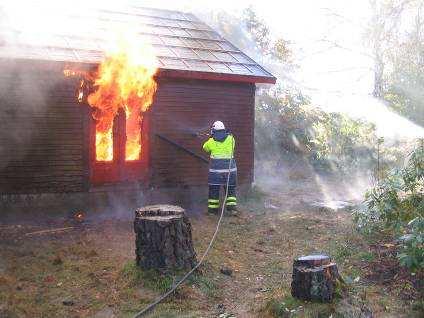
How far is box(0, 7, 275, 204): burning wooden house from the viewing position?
30.4ft

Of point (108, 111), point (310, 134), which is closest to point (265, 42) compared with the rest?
point (310, 134)

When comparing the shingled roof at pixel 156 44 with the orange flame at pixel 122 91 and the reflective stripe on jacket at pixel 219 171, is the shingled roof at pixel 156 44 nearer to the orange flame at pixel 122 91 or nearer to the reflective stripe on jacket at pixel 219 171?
the orange flame at pixel 122 91

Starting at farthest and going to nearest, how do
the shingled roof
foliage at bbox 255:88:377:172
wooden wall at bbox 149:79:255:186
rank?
foliage at bbox 255:88:377:172 → wooden wall at bbox 149:79:255:186 → the shingled roof

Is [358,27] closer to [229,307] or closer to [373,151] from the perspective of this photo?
[373,151]

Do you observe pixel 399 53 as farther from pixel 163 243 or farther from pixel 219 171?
pixel 163 243

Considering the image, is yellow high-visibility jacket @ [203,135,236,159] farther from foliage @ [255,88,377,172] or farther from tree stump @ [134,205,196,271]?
foliage @ [255,88,377,172]

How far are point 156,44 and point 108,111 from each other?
2.54m

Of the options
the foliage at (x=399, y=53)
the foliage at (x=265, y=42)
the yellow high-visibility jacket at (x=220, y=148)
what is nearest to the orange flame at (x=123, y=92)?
the yellow high-visibility jacket at (x=220, y=148)

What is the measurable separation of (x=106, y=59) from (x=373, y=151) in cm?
1286

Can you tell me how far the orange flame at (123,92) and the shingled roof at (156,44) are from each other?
1.21ft

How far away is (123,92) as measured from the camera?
401 inches

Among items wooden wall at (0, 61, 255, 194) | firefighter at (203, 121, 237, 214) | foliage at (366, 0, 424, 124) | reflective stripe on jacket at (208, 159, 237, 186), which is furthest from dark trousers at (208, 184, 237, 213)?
foliage at (366, 0, 424, 124)

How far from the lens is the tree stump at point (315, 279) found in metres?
5.06

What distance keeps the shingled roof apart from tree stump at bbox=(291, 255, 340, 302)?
6.41 meters
